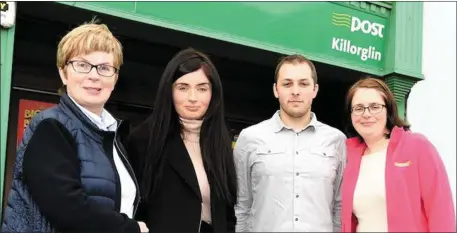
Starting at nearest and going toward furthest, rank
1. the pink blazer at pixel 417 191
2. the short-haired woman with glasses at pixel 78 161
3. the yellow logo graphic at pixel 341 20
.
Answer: the short-haired woman with glasses at pixel 78 161, the pink blazer at pixel 417 191, the yellow logo graphic at pixel 341 20

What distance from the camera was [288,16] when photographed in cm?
631

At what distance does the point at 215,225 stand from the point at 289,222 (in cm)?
44

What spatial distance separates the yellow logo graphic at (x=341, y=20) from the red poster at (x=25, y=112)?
3.43 metres

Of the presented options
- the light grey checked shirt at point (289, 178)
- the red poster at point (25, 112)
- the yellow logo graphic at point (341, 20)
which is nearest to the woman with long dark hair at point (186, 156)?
the light grey checked shirt at point (289, 178)

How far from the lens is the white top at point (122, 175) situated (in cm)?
290

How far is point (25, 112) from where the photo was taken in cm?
608

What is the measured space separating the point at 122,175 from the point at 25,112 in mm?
3551

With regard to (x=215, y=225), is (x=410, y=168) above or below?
above

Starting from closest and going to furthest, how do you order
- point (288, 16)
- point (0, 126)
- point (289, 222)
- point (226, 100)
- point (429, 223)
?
point (429, 223)
point (289, 222)
point (0, 126)
point (288, 16)
point (226, 100)

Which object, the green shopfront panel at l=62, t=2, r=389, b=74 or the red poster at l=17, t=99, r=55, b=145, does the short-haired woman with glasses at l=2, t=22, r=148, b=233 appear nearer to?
the green shopfront panel at l=62, t=2, r=389, b=74

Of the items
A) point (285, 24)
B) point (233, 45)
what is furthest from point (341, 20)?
point (233, 45)

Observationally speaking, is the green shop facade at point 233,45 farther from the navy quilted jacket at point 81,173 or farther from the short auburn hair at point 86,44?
the navy quilted jacket at point 81,173

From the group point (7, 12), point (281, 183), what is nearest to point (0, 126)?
point (7, 12)

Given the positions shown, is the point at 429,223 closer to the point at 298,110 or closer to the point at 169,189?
the point at 298,110
